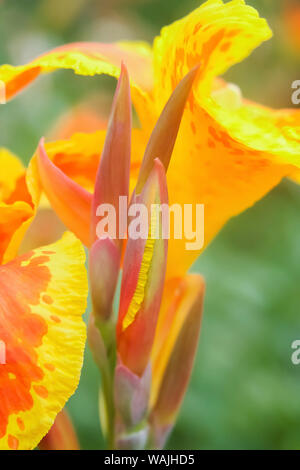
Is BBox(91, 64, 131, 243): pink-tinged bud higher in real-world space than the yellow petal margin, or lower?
higher

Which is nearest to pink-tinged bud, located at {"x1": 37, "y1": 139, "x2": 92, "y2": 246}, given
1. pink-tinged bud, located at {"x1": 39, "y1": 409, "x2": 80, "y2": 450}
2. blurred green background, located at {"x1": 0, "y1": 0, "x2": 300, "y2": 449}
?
pink-tinged bud, located at {"x1": 39, "y1": 409, "x2": 80, "y2": 450}

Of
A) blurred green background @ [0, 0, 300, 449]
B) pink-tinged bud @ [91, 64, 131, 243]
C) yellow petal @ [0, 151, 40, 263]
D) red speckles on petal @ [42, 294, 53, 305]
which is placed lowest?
blurred green background @ [0, 0, 300, 449]

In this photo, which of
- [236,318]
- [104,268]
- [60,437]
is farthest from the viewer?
[236,318]

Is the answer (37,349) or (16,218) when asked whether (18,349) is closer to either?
(37,349)

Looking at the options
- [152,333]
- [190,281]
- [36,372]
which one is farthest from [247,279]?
[36,372]

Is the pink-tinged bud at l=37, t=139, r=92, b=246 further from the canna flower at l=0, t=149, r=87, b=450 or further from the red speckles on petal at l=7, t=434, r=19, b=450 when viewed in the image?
the red speckles on petal at l=7, t=434, r=19, b=450

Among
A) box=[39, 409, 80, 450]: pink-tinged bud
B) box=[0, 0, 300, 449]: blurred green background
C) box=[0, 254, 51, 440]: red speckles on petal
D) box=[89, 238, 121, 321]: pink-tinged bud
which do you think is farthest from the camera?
box=[0, 0, 300, 449]: blurred green background

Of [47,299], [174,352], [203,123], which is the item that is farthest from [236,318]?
[47,299]

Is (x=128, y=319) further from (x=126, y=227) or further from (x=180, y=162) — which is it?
(x=180, y=162)
